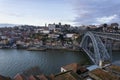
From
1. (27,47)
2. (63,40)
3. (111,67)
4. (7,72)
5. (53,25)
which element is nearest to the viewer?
(111,67)

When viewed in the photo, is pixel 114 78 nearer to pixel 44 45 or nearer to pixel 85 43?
pixel 85 43

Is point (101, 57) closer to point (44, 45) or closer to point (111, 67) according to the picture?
point (111, 67)

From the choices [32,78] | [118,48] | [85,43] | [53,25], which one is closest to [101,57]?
[32,78]

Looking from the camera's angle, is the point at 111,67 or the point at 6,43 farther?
the point at 6,43

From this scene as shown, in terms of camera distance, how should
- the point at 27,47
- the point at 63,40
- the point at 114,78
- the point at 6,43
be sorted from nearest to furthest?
the point at 114,78 < the point at 27,47 < the point at 6,43 < the point at 63,40

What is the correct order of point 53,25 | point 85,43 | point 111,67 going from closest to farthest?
point 111,67
point 85,43
point 53,25

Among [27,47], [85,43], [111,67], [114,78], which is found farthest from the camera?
[27,47]

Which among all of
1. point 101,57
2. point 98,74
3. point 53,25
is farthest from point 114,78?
point 53,25

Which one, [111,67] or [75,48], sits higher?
[111,67]

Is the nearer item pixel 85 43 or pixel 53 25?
pixel 85 43
